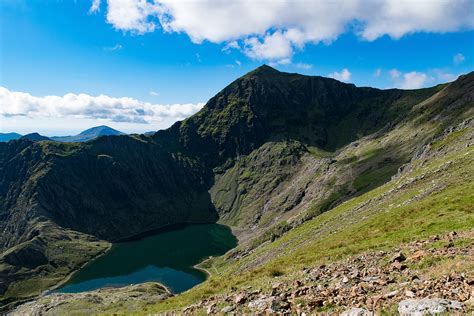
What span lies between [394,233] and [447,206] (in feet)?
33.0

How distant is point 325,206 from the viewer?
17238 cm

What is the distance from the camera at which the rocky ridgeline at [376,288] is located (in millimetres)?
14719

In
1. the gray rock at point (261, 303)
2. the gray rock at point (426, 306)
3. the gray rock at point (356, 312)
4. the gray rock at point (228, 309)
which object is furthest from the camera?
the gray rock at point (228, 309)

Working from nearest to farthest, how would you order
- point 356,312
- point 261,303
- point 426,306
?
point 426,306 → point 356,312 → point 261,303

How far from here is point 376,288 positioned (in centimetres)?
1842

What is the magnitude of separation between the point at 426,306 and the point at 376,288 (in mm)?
4809

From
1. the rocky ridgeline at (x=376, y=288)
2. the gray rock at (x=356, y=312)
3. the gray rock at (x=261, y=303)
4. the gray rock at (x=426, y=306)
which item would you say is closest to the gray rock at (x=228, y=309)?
the rocky ridgeline at (x=376, y=288)

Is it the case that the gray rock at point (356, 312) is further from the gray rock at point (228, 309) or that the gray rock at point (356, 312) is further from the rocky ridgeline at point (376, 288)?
the gray rock at point (228, 309)

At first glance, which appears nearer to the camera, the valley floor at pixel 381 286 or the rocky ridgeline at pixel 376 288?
the rocky ridgeline at pixel 376 288

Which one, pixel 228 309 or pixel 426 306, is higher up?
pixel 426 306

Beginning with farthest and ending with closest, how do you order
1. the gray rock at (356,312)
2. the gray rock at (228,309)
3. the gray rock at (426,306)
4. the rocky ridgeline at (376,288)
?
the gray rock at (228,309) → the gray rock at (356,312) → the rocky ridgeline at (376,288) → the gray rock at (426,306)

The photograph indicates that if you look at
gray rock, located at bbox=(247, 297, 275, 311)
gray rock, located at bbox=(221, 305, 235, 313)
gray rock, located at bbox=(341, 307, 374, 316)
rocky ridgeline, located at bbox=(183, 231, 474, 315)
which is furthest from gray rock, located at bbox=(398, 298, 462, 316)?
gray rock, located at bbox=(221, 305, 235, 313)

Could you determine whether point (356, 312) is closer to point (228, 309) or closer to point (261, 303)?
point (261, 303)

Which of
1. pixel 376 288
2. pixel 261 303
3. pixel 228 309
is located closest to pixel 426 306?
pixel 376 288
